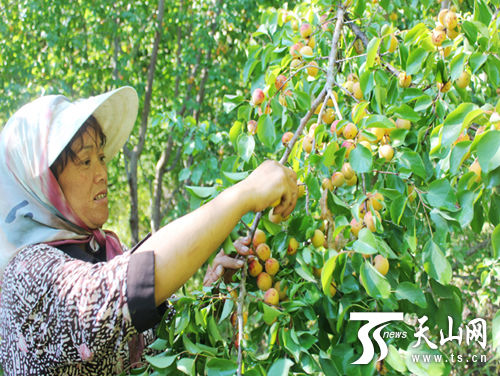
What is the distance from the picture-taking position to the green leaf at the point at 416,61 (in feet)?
4.20

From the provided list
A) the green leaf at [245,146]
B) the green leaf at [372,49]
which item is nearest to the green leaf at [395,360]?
the green leaf at [245,146]

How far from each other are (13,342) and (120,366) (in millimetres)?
266

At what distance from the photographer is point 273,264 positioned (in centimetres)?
130

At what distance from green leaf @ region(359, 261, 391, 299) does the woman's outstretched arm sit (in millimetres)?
260

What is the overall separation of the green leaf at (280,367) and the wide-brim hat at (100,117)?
0.75 meters

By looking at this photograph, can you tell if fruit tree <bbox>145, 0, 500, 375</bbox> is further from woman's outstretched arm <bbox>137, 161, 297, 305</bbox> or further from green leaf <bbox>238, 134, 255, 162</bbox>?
woman's outstretched arm <bbox>137, 161, 297, 305</bbox>

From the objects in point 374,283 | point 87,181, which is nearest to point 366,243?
point 374,283

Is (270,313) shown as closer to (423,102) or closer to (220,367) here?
(220,367)

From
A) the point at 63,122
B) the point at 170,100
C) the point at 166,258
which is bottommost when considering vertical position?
the point at 170,100

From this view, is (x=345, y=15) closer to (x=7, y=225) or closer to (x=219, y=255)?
(x=219, y=255)

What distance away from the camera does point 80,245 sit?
56.8 inches

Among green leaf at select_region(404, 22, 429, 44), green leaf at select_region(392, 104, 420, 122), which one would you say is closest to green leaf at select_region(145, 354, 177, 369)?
green leaf at select_region(392, 104, 420, 122)

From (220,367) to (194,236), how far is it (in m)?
0.29

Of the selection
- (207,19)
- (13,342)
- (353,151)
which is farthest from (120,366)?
(207,19)
